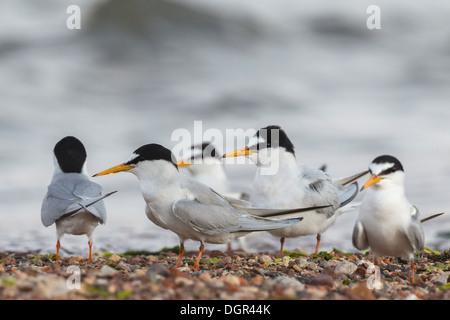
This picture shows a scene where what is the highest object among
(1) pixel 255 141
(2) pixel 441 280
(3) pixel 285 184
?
(1) pixel 255 141

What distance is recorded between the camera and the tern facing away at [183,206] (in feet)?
15.2

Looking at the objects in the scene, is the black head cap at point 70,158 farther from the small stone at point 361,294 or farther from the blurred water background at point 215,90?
the small stone at point 361,294

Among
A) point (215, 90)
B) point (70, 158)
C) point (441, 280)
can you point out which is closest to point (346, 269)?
point (441, 280)

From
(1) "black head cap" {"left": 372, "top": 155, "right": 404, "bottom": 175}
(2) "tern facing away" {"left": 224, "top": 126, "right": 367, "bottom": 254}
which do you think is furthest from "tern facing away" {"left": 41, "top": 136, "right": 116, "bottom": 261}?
(1) "black head cap" {"left": 372, "top": 155, "right": 404, "bottom": 175}

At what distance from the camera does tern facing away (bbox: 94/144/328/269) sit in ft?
15.2

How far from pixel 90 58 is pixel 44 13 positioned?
2464 mm

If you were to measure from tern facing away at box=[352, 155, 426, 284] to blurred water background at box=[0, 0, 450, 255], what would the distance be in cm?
287

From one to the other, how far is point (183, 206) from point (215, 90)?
10.3 metres

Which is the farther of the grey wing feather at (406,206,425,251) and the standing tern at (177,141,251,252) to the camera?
the standing tern at (177,141,251,252)

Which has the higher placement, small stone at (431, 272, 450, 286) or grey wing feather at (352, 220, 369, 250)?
grey wing feather at (352, 220, 369, 250)

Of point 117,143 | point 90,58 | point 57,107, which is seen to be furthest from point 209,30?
point 117,143

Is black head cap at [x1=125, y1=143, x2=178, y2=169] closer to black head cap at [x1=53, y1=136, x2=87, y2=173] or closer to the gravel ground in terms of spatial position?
the gravel ground

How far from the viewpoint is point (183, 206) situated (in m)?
4.59

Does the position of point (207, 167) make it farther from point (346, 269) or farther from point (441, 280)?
point (441, 280)
